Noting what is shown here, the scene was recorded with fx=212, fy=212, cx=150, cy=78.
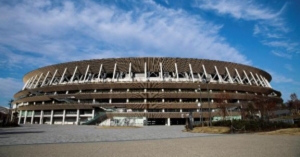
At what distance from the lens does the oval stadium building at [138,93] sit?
5866cm

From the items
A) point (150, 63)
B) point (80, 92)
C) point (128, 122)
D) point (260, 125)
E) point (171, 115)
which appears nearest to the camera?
point (260, 125)

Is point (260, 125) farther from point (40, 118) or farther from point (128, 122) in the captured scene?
point (40, 118)

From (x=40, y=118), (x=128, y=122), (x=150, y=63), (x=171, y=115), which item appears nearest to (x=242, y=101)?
(x=171, y=115)

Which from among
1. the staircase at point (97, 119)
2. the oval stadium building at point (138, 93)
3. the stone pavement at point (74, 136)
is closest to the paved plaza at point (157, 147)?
the stone pavement at point (74, 136)

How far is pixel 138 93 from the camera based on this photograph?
194 ft

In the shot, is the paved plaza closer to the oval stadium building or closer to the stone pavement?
the stone pavement

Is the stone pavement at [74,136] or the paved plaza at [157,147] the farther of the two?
the stone pavement at [74,136]

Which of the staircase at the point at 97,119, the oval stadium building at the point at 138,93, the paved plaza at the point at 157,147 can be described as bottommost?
the paved plaza at the point at 157,147

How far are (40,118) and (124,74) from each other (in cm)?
2982

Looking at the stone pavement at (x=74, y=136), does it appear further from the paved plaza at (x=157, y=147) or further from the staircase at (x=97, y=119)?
the staircase at (x=97, y=119)

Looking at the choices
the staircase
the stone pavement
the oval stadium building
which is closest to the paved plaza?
the stone pavement

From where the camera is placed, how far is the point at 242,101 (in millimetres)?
63719

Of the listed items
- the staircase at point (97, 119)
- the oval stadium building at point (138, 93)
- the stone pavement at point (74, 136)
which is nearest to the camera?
the stone pavement at point (74, 136)

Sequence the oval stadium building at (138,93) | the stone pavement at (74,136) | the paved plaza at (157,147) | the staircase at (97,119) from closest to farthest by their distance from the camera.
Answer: the paved plaza at (157,147) < the stone pavement at (74,136) < the staircase at (97,119) < the oval stadium building at (138,93)
